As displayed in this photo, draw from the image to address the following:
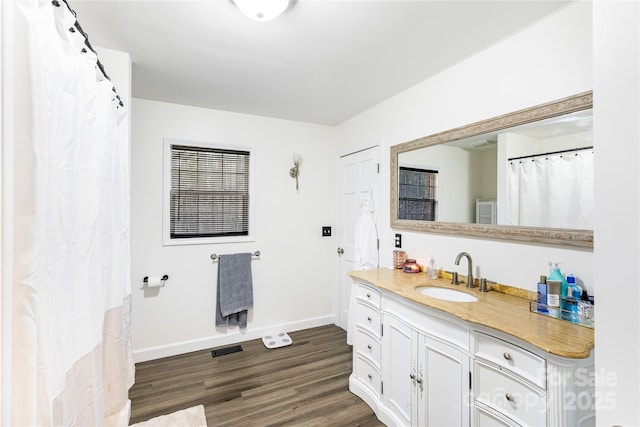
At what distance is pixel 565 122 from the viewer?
1511 millimetres

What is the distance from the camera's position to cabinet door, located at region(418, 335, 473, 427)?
4.61 ft

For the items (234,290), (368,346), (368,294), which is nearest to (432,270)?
(368,294)

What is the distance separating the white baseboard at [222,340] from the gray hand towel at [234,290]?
0.43 feet

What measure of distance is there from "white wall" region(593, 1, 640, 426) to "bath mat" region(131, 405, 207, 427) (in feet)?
7.11

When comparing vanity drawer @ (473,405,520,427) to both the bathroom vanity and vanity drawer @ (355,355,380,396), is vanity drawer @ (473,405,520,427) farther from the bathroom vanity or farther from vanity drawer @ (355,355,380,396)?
vanity drawer @ (355,355,380,396)

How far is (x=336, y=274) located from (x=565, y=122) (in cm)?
265

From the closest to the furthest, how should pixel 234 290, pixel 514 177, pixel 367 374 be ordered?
pixel 514 177 < pixel 367 374 < pixel 234 290

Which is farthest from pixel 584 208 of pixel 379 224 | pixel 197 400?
pixel 197 400

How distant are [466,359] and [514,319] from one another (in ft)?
1.00

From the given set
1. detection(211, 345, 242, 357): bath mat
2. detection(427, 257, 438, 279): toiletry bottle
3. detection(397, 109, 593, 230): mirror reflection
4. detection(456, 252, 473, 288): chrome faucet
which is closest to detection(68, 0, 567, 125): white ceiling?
detection(397, 109, 593, 230): mirror reflection

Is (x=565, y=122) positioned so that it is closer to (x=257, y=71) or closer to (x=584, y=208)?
(x=584, y=208)

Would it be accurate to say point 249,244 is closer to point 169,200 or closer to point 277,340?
point 169,200

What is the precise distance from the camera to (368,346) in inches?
84.4

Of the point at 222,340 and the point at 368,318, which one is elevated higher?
A: the point at 368,318
